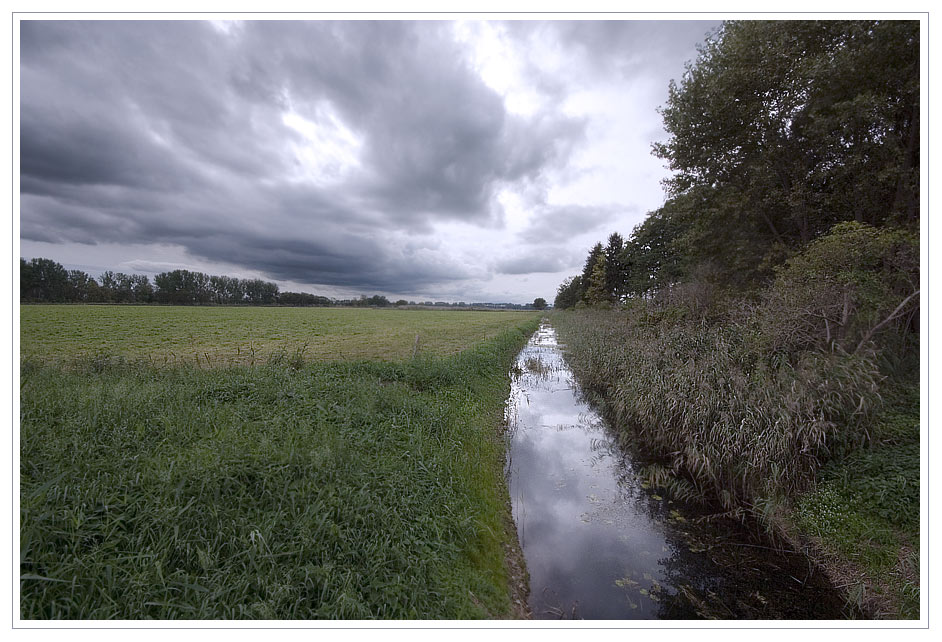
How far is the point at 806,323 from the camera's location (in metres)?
5.60

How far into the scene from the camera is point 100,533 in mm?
2416

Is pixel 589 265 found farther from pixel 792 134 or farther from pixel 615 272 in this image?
pixel 792 134

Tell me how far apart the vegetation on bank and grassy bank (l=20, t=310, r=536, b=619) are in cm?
370

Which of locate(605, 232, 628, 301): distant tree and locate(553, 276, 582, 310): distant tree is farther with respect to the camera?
locate(553, 276, 582, 310): distant tree

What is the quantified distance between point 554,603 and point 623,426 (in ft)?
17.0

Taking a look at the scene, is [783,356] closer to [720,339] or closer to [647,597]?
[720,339]

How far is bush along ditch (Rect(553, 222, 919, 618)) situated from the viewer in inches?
144

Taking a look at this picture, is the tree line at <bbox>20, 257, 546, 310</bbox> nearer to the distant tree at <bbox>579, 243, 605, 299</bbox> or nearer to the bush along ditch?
the bush along ditch

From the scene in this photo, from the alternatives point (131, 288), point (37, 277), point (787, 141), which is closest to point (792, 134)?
point (787, 141)

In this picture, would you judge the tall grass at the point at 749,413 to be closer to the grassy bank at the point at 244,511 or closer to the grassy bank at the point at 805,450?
the grassy bank at the point at 805,450

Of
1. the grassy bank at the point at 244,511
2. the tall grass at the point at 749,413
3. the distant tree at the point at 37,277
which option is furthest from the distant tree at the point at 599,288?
the distant tree at the point at 37,277

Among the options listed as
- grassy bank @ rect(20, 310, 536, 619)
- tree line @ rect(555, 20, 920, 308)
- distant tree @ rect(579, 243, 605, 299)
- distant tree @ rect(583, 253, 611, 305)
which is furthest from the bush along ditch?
distant tree @ rect(579, 243, 605, 299)

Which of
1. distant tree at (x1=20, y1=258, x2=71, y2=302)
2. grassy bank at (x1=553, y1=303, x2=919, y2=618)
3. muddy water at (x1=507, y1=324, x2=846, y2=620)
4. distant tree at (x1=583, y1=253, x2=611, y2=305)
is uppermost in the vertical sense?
distant tree at (x1=583, y1=253, x2=611, y2=305)
